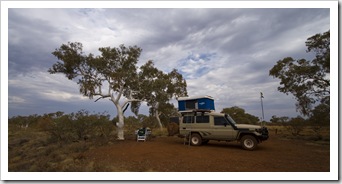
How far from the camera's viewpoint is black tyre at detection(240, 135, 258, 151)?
454 inches

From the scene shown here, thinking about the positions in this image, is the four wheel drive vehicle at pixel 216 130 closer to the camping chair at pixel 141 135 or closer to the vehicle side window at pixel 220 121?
the vehicle side window at pixel 220 121

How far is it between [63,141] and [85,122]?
216 centimetres

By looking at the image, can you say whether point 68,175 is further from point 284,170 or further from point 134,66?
point 134,66

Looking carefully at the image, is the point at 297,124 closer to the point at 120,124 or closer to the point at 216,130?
the point at 216,130

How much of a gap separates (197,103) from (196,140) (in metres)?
2.78

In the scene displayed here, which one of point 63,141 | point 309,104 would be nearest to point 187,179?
point 63,141

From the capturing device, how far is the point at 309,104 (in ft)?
61.6

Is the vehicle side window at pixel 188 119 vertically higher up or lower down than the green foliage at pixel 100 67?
lower down

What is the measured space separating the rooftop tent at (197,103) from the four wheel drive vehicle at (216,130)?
2.35 ft

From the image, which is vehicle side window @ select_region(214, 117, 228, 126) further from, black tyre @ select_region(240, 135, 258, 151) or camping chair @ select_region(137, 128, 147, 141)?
camping chair @ select_region(137, 128, 147, 141)

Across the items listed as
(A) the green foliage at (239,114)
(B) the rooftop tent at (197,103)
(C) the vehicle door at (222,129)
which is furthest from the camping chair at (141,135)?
(A) the green foliage at (239,114)

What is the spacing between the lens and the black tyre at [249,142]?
37.8ft

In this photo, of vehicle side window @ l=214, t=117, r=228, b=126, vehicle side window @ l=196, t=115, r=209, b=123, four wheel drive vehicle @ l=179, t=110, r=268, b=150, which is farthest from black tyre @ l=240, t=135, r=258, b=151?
vehicle side window @ l=196, t=115, r=209, b=123

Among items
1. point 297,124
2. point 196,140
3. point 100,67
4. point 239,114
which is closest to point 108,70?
point 100,67
